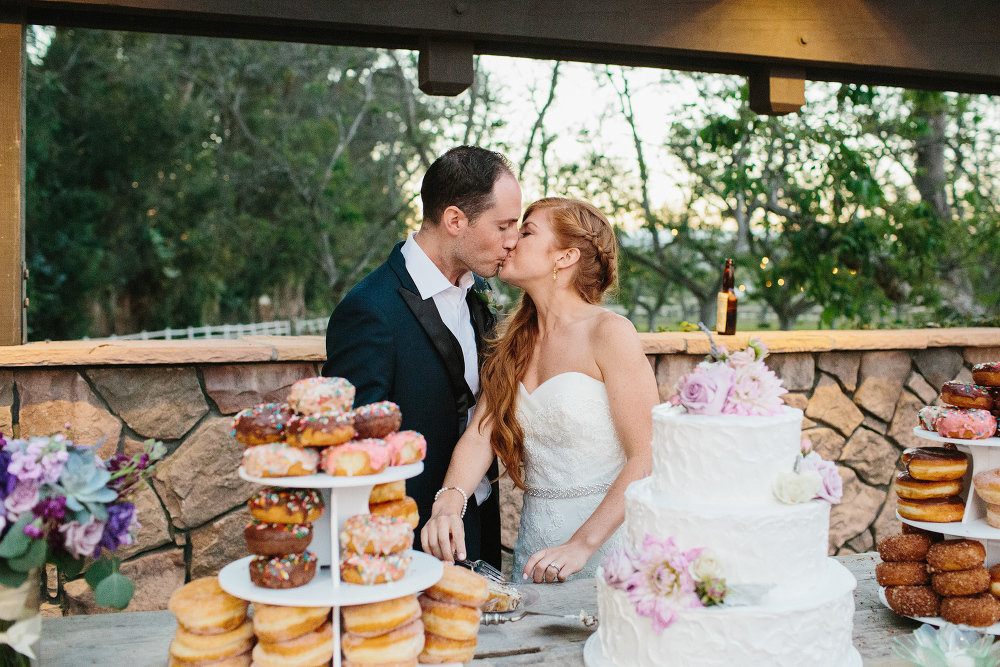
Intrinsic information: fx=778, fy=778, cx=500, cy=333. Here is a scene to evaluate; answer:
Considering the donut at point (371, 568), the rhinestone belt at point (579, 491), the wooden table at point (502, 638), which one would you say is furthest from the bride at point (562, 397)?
the donut at point (371, 568)

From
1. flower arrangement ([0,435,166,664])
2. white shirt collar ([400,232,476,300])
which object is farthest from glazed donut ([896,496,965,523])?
flower arrangement ([0,435,166,664])

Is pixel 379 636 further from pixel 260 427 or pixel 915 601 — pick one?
pixel 915 601

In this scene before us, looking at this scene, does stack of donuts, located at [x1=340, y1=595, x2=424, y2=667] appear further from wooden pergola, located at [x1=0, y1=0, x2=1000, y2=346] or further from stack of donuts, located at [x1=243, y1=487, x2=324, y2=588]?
wooden pergola, located at [x1=0, y1=0, x2=1000, y2=346]

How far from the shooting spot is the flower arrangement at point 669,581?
1729 mm

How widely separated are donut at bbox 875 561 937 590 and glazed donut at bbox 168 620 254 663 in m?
1.79

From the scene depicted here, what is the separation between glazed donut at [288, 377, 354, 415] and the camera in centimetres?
168

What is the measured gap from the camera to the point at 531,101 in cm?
920

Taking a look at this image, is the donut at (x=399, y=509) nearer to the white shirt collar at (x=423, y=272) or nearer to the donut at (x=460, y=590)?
the donut at (x=460, y=590)

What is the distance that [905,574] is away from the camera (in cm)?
226

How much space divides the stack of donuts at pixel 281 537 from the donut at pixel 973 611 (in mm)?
1765

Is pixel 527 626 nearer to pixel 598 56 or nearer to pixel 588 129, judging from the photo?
pixel 598 56

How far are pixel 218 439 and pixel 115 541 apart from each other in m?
2.01

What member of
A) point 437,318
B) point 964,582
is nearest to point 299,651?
point 437,318

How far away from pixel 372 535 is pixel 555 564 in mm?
990
